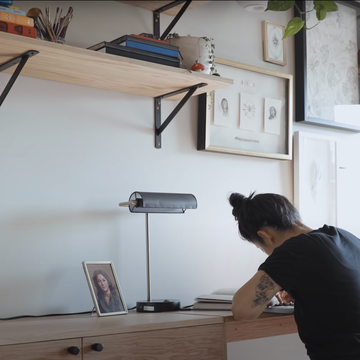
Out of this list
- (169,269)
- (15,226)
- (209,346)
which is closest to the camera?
(209,346)

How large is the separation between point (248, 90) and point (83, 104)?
0.84 meters

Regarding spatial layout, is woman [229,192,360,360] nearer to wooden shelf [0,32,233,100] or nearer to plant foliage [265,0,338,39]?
wooden shelf [0,32,233,100]

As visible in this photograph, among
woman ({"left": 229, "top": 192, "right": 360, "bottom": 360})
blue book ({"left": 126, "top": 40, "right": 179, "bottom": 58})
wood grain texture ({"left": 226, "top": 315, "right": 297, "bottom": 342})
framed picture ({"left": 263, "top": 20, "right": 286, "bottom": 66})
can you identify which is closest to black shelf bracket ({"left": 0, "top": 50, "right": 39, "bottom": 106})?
blue book ({"left": 126, "top": 40, "right": 179, "bottom": 58})

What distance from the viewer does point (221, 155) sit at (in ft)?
7.77

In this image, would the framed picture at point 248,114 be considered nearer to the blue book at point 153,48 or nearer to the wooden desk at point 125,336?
the blue book at point 153,48

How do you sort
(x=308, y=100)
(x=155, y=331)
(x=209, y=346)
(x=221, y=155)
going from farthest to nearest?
(x=308, y=100) → (x=221, y=155) → (x=209, y=346) → (x=155, y=331)

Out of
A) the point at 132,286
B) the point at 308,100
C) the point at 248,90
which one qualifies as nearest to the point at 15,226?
the point at 132,286

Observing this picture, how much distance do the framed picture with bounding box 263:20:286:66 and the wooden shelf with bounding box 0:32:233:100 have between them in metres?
0.65

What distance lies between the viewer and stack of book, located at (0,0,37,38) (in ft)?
4.91

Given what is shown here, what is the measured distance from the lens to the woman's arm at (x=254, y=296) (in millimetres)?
1570

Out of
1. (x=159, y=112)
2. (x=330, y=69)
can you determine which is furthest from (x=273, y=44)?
(x=159, y=112)

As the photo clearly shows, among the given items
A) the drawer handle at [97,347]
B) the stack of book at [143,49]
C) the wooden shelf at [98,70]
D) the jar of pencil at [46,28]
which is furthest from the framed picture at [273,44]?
the drawer handle at [97,347]

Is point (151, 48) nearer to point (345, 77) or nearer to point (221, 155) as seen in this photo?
point (221, 155)

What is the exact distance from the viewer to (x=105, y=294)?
1.82m
